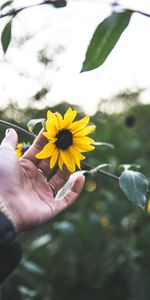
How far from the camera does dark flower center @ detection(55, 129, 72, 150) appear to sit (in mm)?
931

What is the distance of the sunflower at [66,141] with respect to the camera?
0.92 metres

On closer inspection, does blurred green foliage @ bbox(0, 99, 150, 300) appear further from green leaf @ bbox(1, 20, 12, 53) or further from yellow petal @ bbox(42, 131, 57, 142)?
green leaf @ bbox(1, 20, 12, 53)

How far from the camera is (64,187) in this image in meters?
0.91

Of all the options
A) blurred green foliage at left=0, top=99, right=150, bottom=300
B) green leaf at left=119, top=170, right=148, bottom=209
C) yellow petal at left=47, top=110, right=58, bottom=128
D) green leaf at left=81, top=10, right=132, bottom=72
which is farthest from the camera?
blurred green foliage at left=0, top=99, right=150, bottom=300

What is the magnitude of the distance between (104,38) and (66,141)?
350mm

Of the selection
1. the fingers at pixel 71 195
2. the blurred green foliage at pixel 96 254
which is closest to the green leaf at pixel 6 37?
the fingers at pixel 71 195

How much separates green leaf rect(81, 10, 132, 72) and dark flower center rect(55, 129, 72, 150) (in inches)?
11.7

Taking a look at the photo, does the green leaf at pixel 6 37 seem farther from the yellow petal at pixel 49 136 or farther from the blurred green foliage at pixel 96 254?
the blurred green foliage at pixel 96 254

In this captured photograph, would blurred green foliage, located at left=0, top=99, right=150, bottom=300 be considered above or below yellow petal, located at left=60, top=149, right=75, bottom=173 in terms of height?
below

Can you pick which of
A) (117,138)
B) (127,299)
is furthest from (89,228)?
(117,138)

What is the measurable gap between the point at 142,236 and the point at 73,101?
939 millimetres

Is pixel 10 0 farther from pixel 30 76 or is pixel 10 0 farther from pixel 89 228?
pixel 30 76

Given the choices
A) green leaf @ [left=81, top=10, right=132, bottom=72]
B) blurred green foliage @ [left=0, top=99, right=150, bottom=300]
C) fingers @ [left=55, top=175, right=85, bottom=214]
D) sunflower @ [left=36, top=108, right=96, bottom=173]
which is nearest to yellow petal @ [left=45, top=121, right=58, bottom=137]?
sunflower @ [left=36, top=108, right=96, bottom=173]

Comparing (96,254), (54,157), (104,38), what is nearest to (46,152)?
(54,157)
